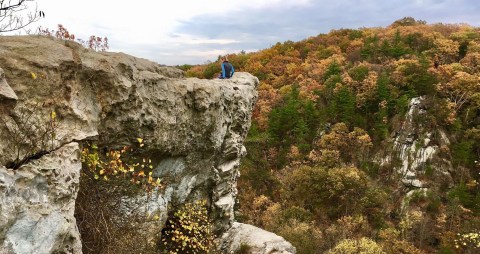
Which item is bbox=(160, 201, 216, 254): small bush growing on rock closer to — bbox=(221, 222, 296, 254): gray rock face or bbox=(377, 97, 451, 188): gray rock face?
bbox=(221, 222, 296, 254): gray rock face

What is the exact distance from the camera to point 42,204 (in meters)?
4.55

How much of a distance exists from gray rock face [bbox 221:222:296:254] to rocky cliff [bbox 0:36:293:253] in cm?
194

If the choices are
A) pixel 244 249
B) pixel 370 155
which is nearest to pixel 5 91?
pixel 244 249

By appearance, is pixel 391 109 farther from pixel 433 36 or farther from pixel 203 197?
pixel 203 197

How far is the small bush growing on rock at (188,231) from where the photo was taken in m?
8.88

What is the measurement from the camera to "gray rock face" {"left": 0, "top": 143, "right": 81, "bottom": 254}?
3979 millimetres

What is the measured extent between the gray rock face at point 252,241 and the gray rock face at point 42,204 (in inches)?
284

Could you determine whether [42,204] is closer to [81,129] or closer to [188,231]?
[81,129]

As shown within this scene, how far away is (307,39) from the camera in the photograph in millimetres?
56188

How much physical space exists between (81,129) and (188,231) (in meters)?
4.69

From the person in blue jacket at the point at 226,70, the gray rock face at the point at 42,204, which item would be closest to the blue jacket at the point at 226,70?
the person in blue jacket at the point at 226,70

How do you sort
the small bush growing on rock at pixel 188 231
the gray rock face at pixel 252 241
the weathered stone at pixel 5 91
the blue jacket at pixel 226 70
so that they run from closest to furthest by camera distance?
the weathered stone at pixel 5 91
the small bush growing on rock at pixel 188 231
the blue jacket at pixel 226 70
the gray rock face at pixel 252 241

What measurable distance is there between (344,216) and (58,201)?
24524mm

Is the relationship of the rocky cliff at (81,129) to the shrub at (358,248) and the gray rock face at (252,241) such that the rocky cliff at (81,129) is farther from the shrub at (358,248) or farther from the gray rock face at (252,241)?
the shrub at (358,248)
